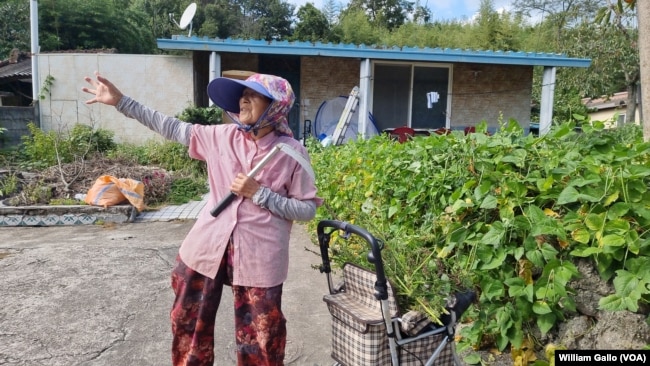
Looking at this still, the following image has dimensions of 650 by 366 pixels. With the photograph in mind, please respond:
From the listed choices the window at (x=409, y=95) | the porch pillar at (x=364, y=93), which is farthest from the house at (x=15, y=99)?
the window at (x=409, y=95)

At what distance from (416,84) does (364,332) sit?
11.1 metres

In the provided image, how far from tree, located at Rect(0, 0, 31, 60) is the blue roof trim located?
19426 mm

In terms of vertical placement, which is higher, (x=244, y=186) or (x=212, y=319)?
(x=244, y=186)

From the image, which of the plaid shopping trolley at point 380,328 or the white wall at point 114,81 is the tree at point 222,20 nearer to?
the white wall at point 114,81

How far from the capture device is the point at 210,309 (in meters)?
2.32

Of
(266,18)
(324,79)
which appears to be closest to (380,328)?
(324,79)

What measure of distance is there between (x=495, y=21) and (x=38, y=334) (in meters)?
27.4

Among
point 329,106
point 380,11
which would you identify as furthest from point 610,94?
point 380,11

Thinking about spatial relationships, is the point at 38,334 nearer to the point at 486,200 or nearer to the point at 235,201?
the point at 235,201

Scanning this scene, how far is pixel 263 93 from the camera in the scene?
A: 2.13 meters

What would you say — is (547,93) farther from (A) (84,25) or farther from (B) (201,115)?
(A) (84,25)

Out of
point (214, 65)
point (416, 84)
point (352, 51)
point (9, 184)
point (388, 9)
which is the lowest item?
point (9, 184)

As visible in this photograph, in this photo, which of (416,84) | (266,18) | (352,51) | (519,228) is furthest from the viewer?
(266,18)

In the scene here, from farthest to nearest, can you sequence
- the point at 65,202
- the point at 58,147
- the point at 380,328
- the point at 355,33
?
the point at 355,33 < the point at 58,147 < the point at 65,202 < the point at 380,328
